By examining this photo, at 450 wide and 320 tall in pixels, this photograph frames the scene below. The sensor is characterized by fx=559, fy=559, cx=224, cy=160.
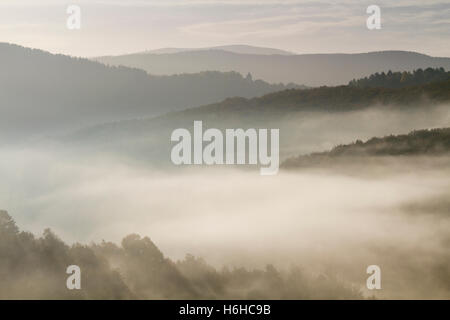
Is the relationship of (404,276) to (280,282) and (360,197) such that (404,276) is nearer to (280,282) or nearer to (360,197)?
(280,282)

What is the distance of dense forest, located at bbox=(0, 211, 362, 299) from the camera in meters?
31.2

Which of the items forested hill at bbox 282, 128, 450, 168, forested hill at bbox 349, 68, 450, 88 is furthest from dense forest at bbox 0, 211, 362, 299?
forested hill at bbox 349, 68, 450, 88

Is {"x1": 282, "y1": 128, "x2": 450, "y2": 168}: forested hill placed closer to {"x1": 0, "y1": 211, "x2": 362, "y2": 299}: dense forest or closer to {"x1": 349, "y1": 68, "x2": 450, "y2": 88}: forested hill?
{"x1": 0, "y1": 211, "x2": 362, "y2": 299}: dense forest

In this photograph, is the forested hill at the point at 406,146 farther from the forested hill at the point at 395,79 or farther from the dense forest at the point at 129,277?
the forested hill at the point at 395,79

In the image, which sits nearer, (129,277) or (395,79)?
(129,277)

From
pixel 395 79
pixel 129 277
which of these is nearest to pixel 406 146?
pixel 129 277

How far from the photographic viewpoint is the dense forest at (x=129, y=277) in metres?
31.2

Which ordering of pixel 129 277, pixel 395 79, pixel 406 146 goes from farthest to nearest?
pixel 395 79
pixel 406 146
pixel 129 277

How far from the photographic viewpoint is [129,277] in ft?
117

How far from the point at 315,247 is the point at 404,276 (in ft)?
36.1

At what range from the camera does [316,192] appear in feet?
328

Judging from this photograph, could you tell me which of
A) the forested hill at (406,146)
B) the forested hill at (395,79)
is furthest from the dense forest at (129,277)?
the forested hill at (395,79)

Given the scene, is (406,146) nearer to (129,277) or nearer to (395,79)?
(129,277)
